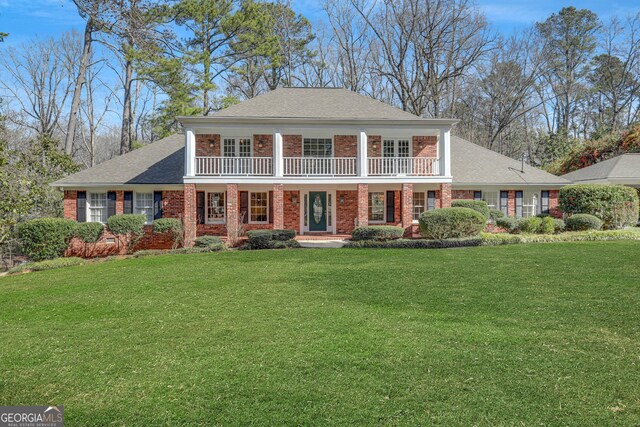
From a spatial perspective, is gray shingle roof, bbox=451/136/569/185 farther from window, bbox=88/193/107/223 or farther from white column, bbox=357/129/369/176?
window, bbox=88/193/107/223

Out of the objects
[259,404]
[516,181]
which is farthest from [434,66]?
[259,404]

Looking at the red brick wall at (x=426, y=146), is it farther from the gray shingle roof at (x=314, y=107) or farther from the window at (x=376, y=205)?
the window at (x=376, y=205)

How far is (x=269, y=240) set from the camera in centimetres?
1584

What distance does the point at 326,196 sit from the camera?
1973cm

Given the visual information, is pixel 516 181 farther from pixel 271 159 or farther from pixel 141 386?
pixel 141 386

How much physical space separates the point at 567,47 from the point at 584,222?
27.0 m

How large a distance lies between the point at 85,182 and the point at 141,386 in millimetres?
16421

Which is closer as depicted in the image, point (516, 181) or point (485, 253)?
point (485, 253)

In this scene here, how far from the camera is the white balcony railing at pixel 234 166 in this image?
18.0 metres

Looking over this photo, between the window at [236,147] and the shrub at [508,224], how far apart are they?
1240 centimetres

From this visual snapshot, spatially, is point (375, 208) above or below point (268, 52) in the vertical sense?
below

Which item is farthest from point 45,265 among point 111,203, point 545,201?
point 545,201

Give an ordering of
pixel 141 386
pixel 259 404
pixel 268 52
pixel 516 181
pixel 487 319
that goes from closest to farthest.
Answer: pixel 259 404
pixel 141 386
pixel 487 319
pixel 516 181
pixel 268 52

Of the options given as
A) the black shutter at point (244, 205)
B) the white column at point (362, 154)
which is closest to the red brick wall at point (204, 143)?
the black shutter at point (244, 205)
